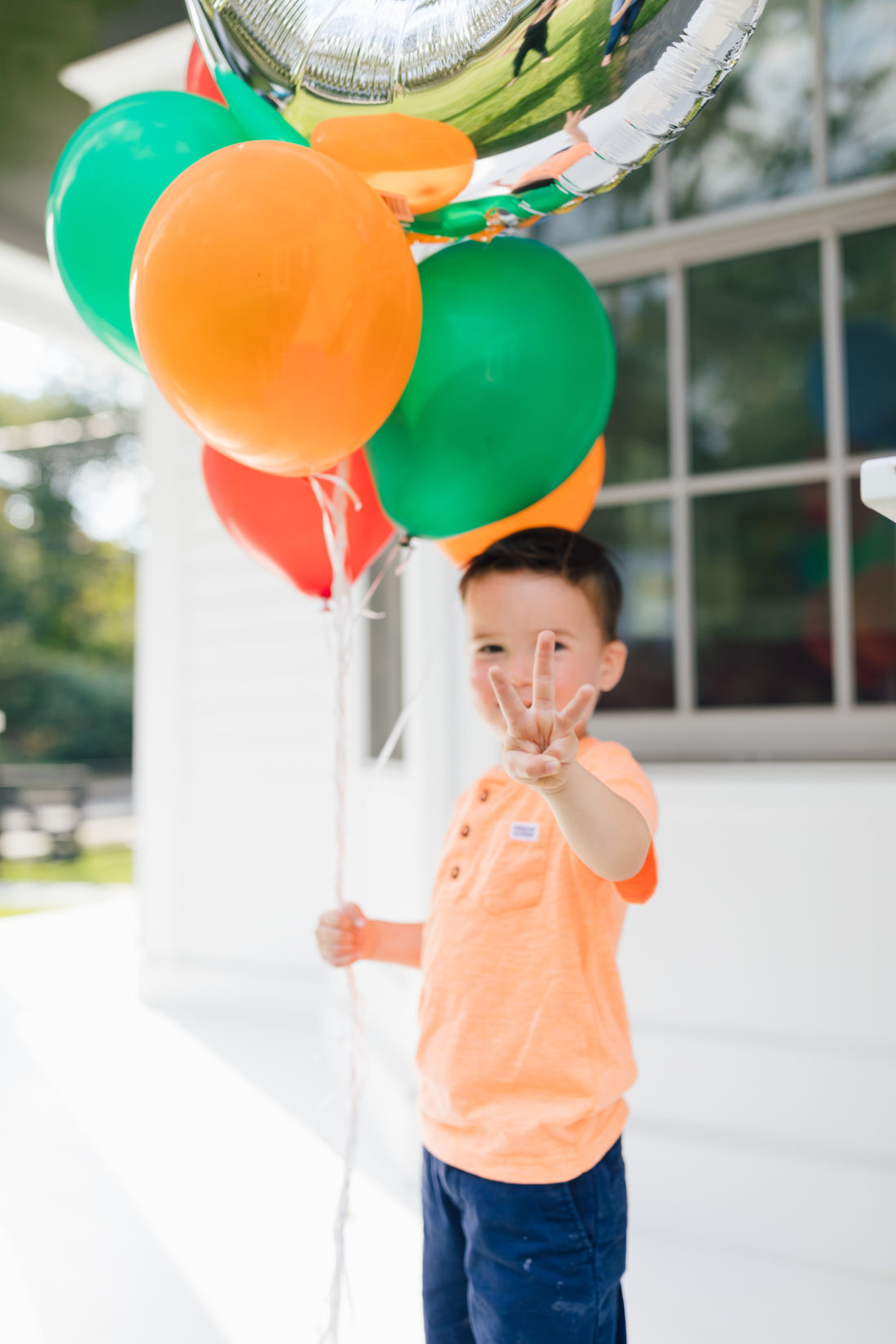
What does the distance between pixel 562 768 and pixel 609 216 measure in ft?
8.11

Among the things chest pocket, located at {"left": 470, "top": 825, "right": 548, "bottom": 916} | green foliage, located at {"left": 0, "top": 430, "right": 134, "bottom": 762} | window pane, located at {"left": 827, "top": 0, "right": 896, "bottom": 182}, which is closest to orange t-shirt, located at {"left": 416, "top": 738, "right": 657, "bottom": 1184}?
chest pocket, located at {"left": 470, "top": 825, "right": 548, "bottom": 916}

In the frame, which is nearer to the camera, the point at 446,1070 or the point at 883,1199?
the point at 446,1070

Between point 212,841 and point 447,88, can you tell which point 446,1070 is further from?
point 212,841

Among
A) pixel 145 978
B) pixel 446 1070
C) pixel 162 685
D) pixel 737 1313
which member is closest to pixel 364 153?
pixel 446 1070

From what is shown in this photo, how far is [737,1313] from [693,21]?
6.21 feet

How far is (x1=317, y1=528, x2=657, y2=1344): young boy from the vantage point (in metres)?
1.00

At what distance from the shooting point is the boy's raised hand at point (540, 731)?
0.87 m

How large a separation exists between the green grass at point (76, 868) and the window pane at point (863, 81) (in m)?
7.17

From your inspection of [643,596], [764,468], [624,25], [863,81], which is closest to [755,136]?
[863,81]

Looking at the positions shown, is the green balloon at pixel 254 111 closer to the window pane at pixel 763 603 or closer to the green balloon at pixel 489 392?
the green balloon at pixel 489 392

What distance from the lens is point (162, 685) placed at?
3.81 meters

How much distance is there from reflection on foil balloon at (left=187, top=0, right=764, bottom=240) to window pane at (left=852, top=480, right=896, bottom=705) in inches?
75.0

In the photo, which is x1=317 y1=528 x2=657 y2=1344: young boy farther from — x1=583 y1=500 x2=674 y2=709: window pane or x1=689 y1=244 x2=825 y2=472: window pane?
x1=689 y1=244 x2=825 y2=472: window pane

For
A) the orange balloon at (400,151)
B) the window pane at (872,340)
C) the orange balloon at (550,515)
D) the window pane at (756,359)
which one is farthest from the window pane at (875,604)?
the orange balloon at (400,151)
